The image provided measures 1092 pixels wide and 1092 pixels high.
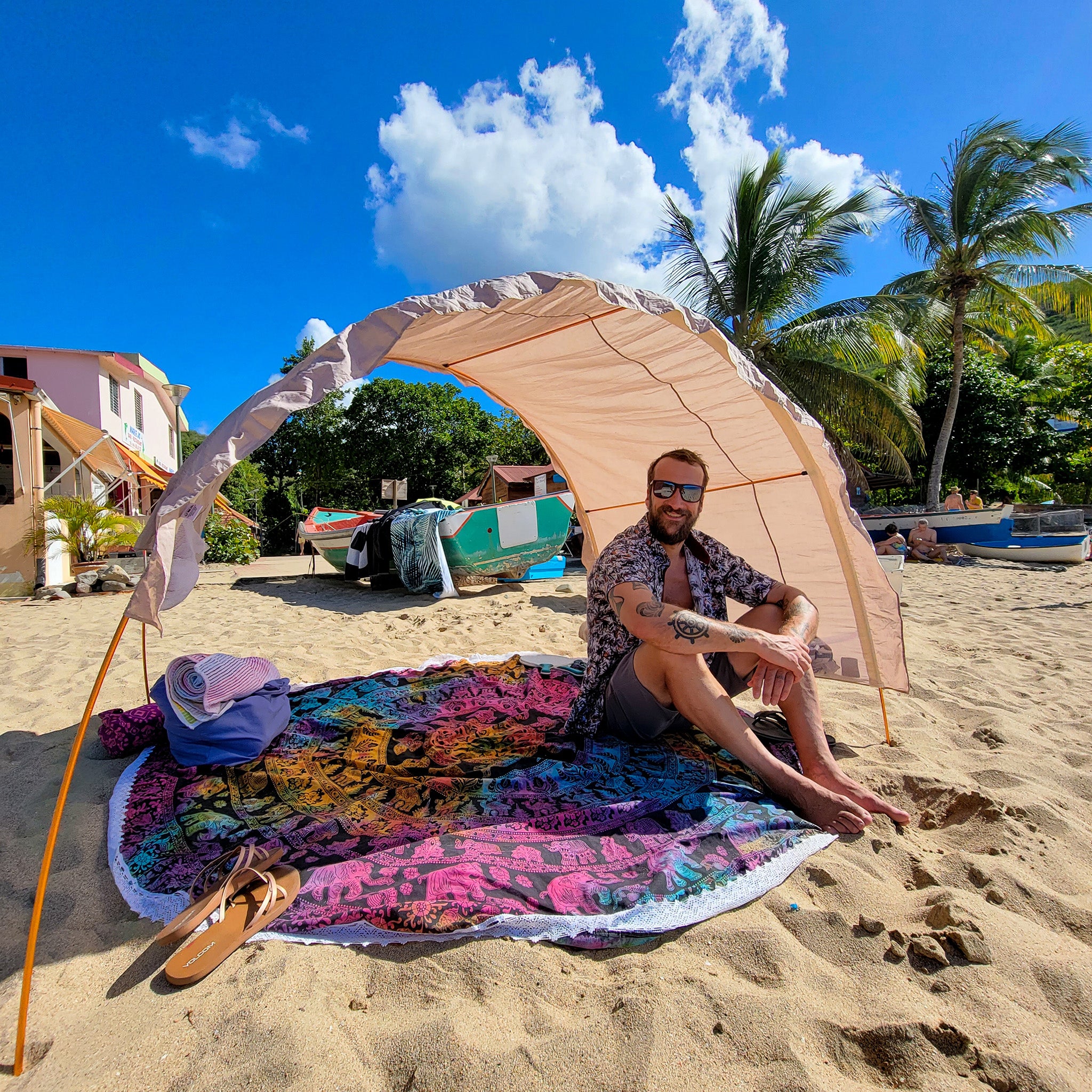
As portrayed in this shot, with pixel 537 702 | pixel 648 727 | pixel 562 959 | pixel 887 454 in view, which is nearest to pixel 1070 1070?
pixel 562 959

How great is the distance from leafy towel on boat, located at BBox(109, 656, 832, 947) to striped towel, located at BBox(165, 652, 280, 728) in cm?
25

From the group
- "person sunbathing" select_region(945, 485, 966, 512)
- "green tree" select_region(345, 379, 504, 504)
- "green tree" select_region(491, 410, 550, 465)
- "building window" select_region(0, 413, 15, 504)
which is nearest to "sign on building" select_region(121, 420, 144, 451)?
"green tree" select_region(345, 379, 504, 504)

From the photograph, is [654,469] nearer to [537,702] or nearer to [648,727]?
[648,727]

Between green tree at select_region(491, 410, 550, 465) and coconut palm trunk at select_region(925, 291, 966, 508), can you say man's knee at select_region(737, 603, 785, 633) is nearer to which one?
coconut palm trunk at select_region(925, 291, 966, 508)

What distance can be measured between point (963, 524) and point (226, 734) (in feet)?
48.1

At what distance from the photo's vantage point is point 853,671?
336 cm

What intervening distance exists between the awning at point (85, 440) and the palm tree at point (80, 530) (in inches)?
37.2

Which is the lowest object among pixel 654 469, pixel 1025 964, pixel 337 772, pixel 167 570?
pixel 1025 964

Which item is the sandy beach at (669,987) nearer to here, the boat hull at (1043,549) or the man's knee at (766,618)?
the man's knee at (766,618)

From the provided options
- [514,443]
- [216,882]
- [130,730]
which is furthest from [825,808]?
[514,443]

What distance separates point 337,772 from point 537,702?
1.20 meters

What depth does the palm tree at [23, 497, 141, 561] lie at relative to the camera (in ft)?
29.4

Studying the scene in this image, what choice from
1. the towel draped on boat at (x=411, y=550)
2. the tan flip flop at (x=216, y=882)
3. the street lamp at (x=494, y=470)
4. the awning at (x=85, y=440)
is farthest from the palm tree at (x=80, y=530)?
the street lamp at (x=494, y=470)

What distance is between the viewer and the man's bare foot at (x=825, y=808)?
7.06 ft
